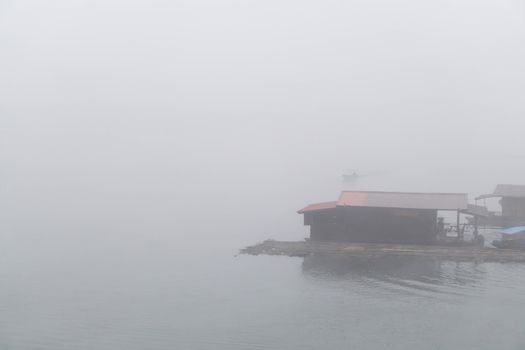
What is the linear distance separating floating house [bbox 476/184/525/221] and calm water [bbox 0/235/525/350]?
714 centimetres

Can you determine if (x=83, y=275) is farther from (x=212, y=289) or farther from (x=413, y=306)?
(x=413, y=306)

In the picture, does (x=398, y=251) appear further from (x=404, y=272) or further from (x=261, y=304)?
(x=261, y=304)

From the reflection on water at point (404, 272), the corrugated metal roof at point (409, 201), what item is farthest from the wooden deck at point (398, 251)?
the corrugated metal roof at point (409, 201)

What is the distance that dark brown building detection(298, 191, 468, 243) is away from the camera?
48.2 feet

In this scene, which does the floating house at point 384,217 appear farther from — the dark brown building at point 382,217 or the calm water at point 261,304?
the calm water at point 261,304

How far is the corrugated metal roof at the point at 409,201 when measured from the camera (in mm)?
14492

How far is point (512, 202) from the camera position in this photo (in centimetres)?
1925

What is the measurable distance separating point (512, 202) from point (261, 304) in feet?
40.3

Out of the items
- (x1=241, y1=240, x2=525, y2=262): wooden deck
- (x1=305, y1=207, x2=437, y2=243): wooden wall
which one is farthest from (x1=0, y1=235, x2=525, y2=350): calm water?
(x1=305, y1=207, x2=437, y2=243): wooden wall

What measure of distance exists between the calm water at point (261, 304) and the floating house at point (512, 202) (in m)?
7.14

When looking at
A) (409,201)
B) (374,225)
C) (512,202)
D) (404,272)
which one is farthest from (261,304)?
(512,202)

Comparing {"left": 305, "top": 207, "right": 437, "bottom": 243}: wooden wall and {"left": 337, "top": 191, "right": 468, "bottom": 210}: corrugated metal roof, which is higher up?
{"left": 337, "top": 191, "right": 468, "bottom": 210}: corrugated metal roof

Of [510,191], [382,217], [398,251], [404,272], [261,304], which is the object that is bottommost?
[261,304]

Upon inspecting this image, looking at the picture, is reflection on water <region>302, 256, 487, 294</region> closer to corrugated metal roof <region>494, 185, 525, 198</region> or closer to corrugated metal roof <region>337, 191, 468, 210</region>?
corrugated metal roof <region>337, 191, 468, 210</region>
